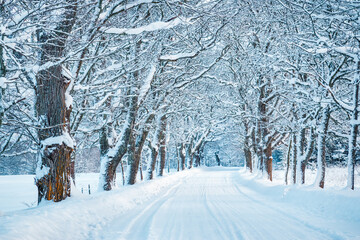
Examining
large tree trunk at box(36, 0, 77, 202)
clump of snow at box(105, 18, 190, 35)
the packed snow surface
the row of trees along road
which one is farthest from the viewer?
large tree trunk at box(36, 0, 77, 202)

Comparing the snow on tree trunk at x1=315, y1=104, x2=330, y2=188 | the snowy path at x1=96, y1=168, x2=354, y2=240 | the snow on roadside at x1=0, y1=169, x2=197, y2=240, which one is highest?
the snow on tree trunk at x1=315, y1=104, x2=330, y2=188

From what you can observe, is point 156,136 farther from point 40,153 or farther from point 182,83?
point 40,153

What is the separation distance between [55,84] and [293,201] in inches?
322

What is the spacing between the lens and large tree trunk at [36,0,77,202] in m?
5.98

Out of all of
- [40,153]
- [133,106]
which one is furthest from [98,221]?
[133,106]

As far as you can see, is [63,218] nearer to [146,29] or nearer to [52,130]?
[52,130]

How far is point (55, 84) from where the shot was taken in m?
6.21

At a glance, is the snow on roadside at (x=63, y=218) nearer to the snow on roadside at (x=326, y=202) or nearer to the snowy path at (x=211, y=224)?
the snowy path at (x=211, y=224)

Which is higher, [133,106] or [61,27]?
[61,27]

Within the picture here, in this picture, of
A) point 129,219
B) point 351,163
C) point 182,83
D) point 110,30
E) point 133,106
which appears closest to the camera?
point 110,30

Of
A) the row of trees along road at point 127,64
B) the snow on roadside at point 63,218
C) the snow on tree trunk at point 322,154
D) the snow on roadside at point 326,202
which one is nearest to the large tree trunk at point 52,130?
the row of trees along road at point 127,64

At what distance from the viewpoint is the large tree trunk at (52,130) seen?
598cm

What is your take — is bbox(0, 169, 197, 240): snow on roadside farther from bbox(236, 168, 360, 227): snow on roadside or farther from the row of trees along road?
bbox(236, 168, 360, 227): snow on roadside

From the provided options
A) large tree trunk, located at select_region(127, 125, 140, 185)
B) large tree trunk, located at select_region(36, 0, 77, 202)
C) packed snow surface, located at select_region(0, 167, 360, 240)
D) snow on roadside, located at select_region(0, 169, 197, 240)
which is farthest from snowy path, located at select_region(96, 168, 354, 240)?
large tree trunk, located at select_region(127, 125, 140, 185)
